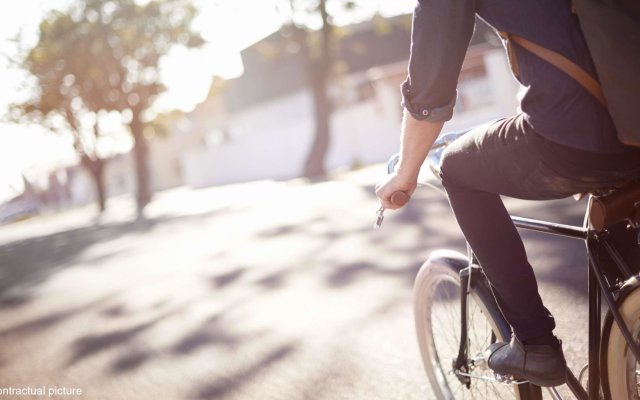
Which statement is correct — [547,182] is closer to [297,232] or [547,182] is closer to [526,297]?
[526,297]

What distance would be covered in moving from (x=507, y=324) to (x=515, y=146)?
0.65m

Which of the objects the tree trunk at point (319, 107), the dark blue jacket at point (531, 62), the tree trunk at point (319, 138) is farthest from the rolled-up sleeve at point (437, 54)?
the tree trunk at point (319, 138)

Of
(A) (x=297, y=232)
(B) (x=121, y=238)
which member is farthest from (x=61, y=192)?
(A) (x=297, y=232)

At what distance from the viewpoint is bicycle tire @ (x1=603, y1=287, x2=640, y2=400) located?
163 centimetres

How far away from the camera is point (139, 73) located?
31328 mm

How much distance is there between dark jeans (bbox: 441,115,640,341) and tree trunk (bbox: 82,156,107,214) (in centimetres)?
3363

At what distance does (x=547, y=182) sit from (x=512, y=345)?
527 mm

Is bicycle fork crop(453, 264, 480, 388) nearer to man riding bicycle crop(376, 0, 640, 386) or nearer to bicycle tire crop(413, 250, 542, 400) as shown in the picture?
bicycle tire crop(413, 250, 542, 400)

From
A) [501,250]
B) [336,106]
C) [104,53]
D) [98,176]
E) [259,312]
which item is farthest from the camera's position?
[336,106]

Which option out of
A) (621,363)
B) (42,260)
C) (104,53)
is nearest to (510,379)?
(621,363)

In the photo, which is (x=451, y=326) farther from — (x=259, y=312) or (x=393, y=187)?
(x=259, y=312)

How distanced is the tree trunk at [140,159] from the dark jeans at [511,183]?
30.7 meters

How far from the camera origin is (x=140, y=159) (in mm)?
32156

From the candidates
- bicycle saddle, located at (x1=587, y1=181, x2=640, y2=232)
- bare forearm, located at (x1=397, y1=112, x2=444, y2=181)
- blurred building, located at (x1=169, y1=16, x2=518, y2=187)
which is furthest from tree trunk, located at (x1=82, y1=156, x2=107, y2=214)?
bicycle saddle, located at (x1=587, y1=181, x2=640, y2=232)
